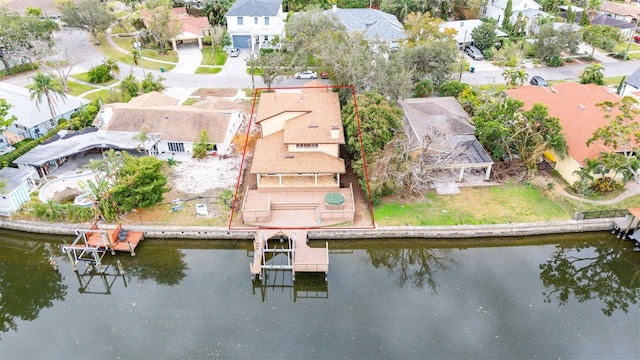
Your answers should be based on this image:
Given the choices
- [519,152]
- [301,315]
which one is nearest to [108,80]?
[301,315]

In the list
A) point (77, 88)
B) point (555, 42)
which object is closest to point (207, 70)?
point (77, 88)

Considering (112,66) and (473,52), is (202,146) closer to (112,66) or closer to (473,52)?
(112,66)

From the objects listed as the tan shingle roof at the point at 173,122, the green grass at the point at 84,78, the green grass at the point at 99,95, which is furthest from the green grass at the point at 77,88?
the tan shingle roof at the point at 173,122

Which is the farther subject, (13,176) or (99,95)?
(99,95)

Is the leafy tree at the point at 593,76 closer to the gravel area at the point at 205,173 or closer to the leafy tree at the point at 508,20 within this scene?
the leafy tree at the point at 508,20

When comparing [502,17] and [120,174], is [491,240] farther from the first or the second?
[502,17]

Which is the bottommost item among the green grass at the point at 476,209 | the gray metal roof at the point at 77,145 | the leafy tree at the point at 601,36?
the green grass at the point at 476,209

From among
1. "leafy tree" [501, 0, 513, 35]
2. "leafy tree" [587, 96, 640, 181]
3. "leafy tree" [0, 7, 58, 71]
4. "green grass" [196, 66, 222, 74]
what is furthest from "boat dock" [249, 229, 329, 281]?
"leafy tree" [501, 0, 513, 35]
